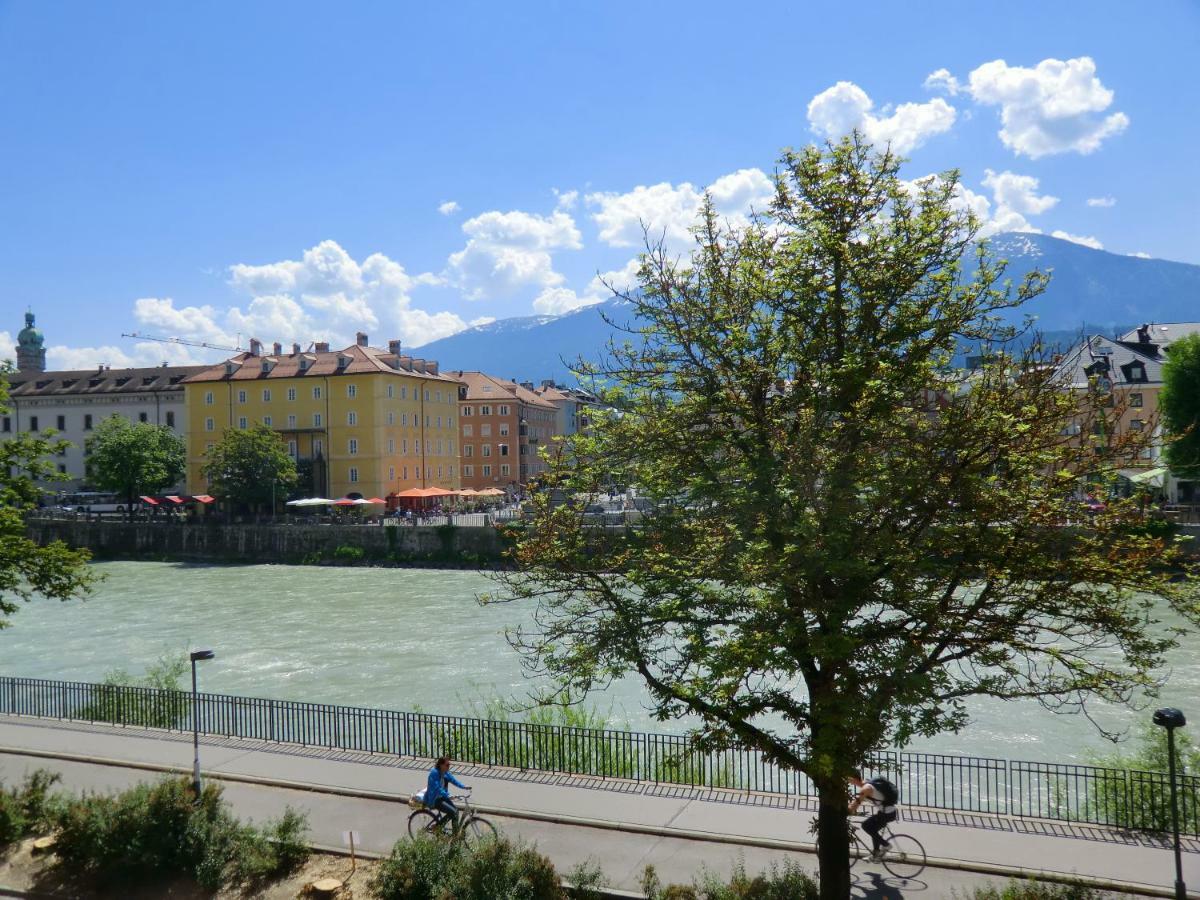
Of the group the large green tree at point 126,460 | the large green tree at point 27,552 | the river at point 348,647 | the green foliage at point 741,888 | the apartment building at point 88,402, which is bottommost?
the river at point 348,647

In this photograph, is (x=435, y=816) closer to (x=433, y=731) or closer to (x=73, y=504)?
(x=433, y=731)

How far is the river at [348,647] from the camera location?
70.5 ft

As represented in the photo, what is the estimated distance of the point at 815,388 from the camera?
29.9 feet

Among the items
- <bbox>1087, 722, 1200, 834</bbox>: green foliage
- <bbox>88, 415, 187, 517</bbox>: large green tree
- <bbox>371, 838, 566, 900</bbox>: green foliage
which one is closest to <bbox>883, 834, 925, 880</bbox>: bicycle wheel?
<bbox>1087, 722, 1200, 834</bbox>: green foliage

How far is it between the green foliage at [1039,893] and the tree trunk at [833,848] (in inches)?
48.9

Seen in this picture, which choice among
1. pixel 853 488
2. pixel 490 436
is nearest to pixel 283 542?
pixel 490 436

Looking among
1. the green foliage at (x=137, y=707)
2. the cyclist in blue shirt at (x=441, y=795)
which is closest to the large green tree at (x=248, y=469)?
the green foliage at (x=137, y=707)

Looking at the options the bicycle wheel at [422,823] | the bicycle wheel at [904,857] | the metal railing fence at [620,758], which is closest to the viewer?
the bicycle wheel at [904,857]

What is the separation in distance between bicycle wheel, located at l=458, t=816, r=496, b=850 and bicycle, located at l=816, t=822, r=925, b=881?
166 inches

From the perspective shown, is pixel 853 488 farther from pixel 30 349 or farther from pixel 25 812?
pixel 30 349

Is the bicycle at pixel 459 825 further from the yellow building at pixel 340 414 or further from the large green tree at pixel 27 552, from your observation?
the yellow building at pixel 340 414

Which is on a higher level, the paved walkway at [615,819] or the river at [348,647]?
the paved walkway at [615,819]

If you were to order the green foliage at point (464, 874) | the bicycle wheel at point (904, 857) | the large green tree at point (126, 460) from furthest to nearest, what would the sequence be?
the large green tree at point (126, 460)
the bicycle wheel at point (904, 857)
the green foliage at point (464, 874)

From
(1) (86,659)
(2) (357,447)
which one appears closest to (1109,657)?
(1) (86,659)
